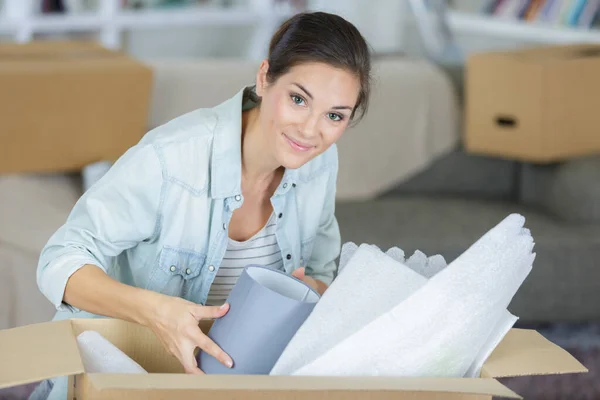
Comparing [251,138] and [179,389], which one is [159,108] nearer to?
[251,138]

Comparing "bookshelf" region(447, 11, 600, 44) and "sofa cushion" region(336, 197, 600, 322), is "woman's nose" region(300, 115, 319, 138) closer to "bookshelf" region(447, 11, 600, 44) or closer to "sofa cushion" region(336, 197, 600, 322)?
"sofa cushion" region(336, 197, 600, 322)

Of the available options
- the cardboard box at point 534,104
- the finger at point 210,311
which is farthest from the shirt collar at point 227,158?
the cardboard box at point 534,104

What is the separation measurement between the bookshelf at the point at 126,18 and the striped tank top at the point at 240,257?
110 inches

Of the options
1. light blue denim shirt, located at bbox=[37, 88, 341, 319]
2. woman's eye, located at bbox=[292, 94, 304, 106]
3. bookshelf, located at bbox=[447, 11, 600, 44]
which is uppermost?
woman's eye, located at bbox=[292, 94, 304, 106]

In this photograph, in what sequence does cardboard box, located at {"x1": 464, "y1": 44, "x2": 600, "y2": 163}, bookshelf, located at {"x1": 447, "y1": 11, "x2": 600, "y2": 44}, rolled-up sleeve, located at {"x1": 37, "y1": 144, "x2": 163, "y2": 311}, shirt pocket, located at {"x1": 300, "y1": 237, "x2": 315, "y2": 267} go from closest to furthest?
rolled-up sleeve, located at {"x1": 37, "y1": 144, "x2": 163, "y2": 311} → shirt pocket, located at {"x1": 300, "y1": 237, "x2": 315, "y2": 267} → cardboard box, located at {"x1": 464, "y1": 44, "x2": 600, "y2": 163} → bookshelf, located at {"x1": 447, "y1": 11, "x2": 600, "y2": 44}

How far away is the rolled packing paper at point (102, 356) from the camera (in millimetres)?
997

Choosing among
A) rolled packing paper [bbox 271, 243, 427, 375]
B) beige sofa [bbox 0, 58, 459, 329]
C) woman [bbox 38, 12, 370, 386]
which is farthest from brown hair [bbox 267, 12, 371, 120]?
beige sofa [bbox 0, 58, 459, 329]

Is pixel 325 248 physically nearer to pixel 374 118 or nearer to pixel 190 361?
pixel 190 361

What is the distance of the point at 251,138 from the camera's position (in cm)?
140

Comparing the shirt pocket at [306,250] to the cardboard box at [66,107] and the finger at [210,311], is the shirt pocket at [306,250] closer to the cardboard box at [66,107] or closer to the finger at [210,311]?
the finger at [210,311]

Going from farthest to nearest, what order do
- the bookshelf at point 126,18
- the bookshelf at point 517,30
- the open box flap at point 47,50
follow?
the bookshelf at point 126,18, the bookshelf at point 517,30, the open box flap at point 47,50

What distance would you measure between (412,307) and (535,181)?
7.93 ft

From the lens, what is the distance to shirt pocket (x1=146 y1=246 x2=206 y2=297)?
134 centimetres

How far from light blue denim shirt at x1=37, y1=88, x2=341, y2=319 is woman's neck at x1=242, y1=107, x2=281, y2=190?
3 centimetres
